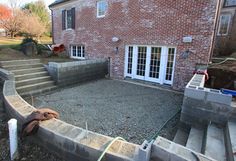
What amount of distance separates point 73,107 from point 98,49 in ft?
18.0

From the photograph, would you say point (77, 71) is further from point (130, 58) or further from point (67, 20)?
point (67, 20)

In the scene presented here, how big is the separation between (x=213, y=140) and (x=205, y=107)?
795mm

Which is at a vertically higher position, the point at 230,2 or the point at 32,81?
the point at 230,2

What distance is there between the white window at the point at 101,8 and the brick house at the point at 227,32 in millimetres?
9368

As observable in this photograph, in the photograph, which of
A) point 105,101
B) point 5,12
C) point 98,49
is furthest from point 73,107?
point 5,12

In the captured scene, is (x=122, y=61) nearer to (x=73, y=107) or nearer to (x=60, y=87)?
(x=60, y=87)

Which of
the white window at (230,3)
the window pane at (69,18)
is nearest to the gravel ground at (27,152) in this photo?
the window pane at (69,18)

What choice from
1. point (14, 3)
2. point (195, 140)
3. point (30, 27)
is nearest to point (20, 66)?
point (195, 140)

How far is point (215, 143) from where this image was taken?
265 cm

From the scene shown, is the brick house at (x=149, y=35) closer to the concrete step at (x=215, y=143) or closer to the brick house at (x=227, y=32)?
the concrete step at (x=215, y=143)

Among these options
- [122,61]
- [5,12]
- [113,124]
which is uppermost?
[5,12]

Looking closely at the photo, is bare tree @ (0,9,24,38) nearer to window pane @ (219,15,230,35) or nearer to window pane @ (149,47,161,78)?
window pane @ (149,47,161,78)

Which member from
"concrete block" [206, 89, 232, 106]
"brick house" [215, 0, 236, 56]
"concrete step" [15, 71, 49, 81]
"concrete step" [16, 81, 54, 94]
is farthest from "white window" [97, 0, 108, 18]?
"brick house" [215, 0, 236, 56]

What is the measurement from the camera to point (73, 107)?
4902 mm
